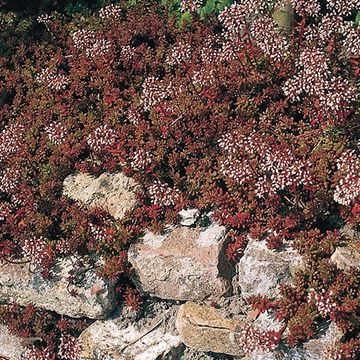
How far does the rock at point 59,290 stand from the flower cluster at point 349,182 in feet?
9.75

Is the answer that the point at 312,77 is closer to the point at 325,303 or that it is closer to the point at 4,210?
the point at 325,303

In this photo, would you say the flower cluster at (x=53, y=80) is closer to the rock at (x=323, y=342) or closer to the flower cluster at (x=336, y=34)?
the flower cluster at (x=336, y=34)

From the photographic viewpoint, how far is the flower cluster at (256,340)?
21.3 feet

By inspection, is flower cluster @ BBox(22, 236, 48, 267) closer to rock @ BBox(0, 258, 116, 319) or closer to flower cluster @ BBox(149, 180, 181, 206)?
rock @ BBox(0, 258, 116, 319)

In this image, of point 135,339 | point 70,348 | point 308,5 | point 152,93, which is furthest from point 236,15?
point 70,348

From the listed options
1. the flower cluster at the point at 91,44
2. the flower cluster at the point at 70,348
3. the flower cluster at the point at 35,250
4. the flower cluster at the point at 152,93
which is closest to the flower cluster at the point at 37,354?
the flower cluster at the point at 70,348

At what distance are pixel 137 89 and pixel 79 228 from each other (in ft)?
8.23

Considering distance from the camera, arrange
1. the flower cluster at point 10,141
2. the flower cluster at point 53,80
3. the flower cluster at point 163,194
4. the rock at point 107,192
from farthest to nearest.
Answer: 1. the flower cluster at point 53,80
2. the flower cluster at point 10,141
3. the rock at point 107,192
4. the flower cluster at point 163,194

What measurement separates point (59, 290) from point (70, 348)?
0.74 metres

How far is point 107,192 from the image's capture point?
8.08 meters

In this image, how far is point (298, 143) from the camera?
776 cm

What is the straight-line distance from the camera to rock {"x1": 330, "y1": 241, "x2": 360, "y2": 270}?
267 inches

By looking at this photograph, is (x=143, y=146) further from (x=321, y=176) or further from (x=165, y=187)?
(x=321, y=176)

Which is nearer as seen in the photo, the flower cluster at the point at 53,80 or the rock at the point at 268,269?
the rock at the point at 268,269
